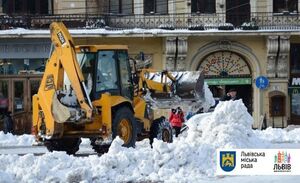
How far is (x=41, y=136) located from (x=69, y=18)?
54.0 ft

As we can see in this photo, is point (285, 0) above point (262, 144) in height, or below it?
above

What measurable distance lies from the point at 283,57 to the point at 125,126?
17150mm

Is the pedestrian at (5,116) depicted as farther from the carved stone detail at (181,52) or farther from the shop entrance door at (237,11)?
the shop entrance door at (237,11)

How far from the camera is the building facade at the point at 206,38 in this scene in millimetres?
33312

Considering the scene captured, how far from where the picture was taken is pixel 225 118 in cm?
2027

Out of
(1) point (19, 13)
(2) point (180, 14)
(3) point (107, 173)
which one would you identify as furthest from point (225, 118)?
(1) point (19, 13)

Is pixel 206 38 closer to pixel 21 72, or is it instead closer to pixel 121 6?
pixel 121 6

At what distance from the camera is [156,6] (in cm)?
3475

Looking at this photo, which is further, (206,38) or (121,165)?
(206,38)

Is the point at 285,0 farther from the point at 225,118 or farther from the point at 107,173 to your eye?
the point at 107,173

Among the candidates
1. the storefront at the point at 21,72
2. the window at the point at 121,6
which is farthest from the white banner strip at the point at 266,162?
the window at the point at 121,6

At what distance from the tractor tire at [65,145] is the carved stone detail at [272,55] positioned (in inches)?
618

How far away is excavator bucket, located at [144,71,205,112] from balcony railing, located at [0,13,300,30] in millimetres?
11226

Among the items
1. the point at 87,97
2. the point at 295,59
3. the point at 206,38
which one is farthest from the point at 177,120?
the point at 295,59
